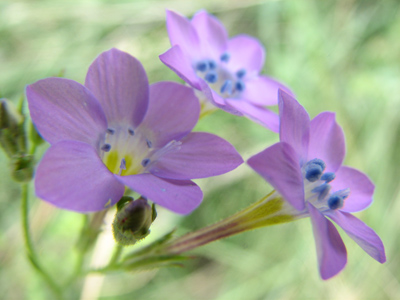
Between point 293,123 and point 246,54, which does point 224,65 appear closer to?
point 246,54

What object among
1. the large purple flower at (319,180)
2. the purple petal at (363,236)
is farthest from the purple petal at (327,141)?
the purple petal at (363,236)

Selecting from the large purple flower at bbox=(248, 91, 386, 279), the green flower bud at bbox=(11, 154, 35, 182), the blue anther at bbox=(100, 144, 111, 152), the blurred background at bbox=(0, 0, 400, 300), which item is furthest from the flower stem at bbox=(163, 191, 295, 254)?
the blurred background at bbox=(0, 0, 400, 300)

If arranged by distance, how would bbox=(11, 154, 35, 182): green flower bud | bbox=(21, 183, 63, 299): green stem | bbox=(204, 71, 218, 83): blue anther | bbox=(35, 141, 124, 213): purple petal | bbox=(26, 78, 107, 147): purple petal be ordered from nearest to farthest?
bbox=(35, 141, 124, 213): purple petal, bbox=(26, 78, 107, 147): purple petal, bbox=(11, 154, 35, 182): green flower bud, bbox=(21, 183, 63, 299): green stem, bbox=(204, 71, 218, 83): blue anther

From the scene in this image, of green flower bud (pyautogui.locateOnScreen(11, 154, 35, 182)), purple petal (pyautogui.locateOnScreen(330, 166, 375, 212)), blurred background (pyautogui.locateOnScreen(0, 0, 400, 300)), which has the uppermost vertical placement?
green flower bud (pyautogui.locateOnScreen(11, 154, 35, 182))

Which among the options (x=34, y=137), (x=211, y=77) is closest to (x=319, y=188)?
(x=211, y=77)

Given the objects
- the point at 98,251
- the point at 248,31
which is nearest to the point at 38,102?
the point at 98,251

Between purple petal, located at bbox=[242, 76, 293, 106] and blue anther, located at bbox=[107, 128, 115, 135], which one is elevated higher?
blue anther, located at bbox=[107, 128, 115, 135]

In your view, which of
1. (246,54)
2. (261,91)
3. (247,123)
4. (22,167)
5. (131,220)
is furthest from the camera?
(247,123)

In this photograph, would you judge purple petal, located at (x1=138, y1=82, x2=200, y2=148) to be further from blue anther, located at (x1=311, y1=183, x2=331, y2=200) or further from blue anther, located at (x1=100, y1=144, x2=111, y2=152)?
blue anther, located at (x1=311, y1=183, x2=331, y2=200)
